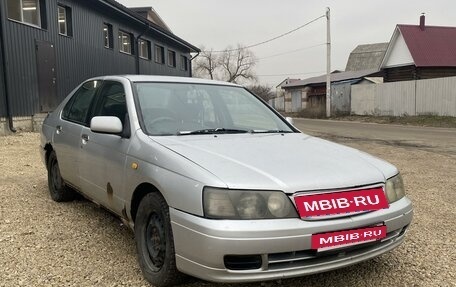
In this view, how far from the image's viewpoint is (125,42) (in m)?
22.2

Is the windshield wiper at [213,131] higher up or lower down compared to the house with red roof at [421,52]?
lower down

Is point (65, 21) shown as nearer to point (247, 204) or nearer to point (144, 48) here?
point (144, 48)

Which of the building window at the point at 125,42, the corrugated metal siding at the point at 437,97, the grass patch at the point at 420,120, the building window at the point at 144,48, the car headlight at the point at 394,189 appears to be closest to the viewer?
the car headlight at the point at 394,189

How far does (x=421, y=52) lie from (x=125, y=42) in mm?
20974

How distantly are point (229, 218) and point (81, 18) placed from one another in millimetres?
16553

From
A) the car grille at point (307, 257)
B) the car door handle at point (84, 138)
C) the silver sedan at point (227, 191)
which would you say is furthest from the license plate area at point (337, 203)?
the car door handle at point (84, 138)

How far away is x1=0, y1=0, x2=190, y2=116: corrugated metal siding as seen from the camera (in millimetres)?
13062

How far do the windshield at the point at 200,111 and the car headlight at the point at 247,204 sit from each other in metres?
Result: 1.04

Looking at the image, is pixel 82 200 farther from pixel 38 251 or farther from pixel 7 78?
pixel 7 78

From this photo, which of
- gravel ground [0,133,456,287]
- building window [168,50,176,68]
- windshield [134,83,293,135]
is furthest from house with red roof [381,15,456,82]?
windshield [134,83,293,135]

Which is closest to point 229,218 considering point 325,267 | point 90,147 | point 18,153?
point 325,267

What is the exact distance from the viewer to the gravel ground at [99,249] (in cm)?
315

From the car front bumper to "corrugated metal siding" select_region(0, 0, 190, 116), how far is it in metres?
12.1

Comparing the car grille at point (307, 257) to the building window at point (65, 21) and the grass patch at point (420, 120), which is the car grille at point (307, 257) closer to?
the building window at point (65, 21)
